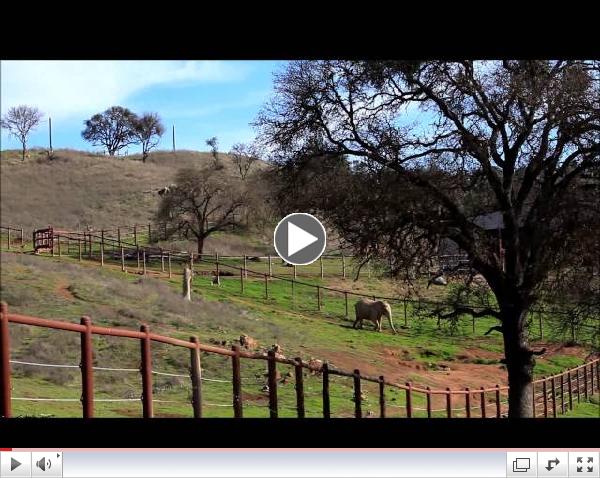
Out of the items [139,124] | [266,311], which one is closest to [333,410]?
[266,311]

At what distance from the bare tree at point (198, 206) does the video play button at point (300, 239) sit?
4.65 ft

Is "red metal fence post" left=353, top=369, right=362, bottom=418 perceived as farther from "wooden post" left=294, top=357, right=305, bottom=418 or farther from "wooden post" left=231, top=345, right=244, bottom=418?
"wooden post" left=231, top=345, right=244, bottom=418

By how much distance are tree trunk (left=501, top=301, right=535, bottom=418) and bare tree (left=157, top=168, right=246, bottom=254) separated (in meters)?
2.36

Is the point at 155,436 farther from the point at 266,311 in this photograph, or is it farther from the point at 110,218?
the point at 110,218

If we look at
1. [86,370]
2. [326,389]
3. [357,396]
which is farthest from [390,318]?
[86,370]

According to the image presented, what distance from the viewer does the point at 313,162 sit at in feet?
15.5

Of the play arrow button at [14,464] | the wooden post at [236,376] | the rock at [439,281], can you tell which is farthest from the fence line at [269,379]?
the play arrow button at [14,464]

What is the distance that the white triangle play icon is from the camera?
3.75 meters

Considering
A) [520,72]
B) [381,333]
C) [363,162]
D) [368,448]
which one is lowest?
[368,448]

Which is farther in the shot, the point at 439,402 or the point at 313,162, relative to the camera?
the point at 313,162
